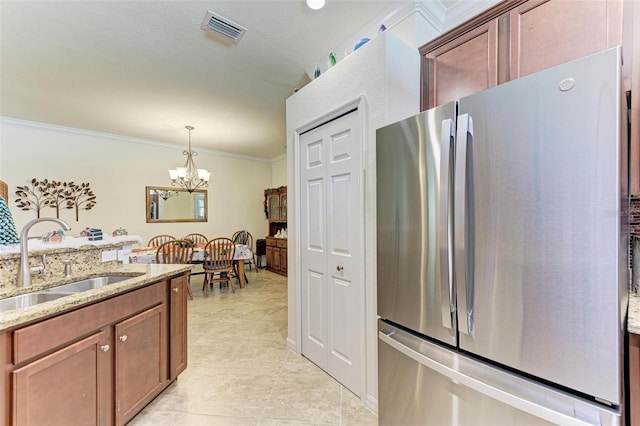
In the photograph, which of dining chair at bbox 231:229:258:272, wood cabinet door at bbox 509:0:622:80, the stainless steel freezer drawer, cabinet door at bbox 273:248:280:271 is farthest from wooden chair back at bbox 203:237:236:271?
wood cabinet door at bbox 509:0:622:80

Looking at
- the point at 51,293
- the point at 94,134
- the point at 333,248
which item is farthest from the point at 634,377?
the point at 94,134

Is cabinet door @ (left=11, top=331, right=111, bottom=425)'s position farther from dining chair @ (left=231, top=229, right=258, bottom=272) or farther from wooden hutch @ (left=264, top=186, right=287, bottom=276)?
dining chair @ (left=231, top=229, right=258, bottom=272)

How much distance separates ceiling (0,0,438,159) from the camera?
6.91ft

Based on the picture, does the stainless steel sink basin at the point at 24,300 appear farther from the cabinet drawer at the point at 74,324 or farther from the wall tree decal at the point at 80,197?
the wall tree decal at the point at 80,197

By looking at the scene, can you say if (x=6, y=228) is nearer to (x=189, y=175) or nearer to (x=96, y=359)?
(x=96, y=359)

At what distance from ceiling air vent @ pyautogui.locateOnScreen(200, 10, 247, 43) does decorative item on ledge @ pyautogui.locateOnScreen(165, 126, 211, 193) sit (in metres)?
2.68

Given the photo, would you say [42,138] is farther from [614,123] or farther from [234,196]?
[614,123]

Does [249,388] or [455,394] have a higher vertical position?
→ [455,394]

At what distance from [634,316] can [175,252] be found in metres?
4.68

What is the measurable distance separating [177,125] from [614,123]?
16.7ft

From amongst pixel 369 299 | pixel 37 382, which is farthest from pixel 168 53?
pixel 369 299

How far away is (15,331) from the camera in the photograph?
1144 millimetres

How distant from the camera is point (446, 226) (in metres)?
1.16

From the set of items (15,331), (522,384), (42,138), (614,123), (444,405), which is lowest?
(444,405)
